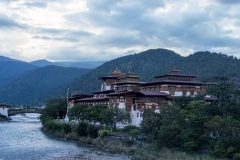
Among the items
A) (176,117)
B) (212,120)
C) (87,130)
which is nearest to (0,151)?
(87,130)

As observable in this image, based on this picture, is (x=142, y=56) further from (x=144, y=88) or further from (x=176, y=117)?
(x=176, y=117)

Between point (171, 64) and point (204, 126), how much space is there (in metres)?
115

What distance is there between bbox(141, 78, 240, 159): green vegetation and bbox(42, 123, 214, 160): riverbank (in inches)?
56.4

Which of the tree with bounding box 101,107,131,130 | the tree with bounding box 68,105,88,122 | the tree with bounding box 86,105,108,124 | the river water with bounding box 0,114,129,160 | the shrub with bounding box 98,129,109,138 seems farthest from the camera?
the tree with bounding box 68,105,88,122

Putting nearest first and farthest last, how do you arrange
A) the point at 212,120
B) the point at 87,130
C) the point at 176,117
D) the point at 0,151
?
the point at 212,120 → the point at 176,117 → the point at 0,151 → the point at 87,130

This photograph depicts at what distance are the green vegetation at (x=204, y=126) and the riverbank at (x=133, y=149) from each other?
A: 56.4 inches

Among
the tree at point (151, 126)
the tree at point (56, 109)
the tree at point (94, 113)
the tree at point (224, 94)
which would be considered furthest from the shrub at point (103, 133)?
Result: the tree at point (56, 109)

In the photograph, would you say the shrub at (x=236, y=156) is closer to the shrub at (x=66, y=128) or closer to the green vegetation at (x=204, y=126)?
the green vegetation at (x=204, y=126)

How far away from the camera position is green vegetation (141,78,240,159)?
132 ft

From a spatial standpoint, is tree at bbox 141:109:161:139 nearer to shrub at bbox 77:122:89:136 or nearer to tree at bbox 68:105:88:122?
shrub at bbox 77:122:89:136

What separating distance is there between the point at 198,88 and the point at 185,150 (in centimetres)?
3183

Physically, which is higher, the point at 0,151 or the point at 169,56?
the point at 169,56

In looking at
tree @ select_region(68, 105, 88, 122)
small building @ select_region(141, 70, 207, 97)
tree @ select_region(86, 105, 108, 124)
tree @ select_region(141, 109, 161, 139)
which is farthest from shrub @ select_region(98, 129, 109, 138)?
small building @ select_region(141, 70, 207, 97)

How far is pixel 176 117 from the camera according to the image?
47188mm
